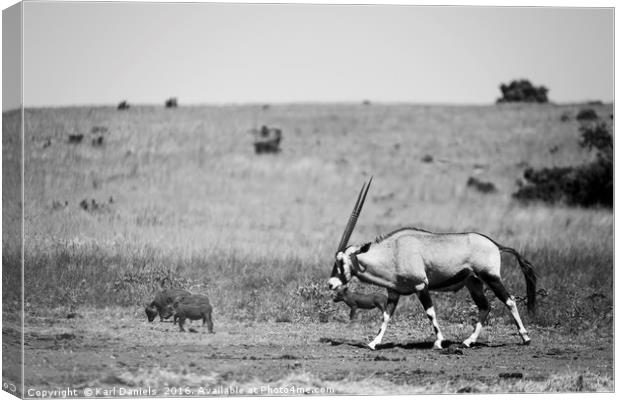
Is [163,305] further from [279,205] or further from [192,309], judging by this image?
[279,205]

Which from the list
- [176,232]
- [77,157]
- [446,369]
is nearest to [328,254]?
[176,232]

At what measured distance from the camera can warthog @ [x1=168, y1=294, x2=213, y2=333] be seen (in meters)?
18.3

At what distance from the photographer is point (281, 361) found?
56.5 feet

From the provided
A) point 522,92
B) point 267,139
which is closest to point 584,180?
point 522,92

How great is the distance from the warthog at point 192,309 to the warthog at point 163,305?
107 millimetres

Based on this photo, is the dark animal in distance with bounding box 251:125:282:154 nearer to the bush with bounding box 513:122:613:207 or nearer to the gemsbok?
the bush with bounding box 513:122:613:207

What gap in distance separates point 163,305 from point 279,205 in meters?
12.9

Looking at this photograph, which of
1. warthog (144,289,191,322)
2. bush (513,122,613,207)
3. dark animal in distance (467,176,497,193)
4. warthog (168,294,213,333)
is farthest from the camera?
dark animal in distance (467,176,497,193)

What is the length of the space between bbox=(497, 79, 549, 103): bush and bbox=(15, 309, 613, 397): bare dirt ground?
215 inches

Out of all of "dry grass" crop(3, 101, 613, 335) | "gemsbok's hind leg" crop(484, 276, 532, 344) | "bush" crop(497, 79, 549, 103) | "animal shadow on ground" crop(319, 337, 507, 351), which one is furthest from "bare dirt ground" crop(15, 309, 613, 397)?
"bush" crop(497, 79, 549, 103)

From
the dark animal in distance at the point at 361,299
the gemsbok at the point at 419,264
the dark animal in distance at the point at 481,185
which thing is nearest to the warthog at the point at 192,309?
the dark animal in distance at the point at 361,299

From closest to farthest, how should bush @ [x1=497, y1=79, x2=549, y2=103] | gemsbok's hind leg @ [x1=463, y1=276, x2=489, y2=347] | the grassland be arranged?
gemsbok's hind leg @ [x1=463, y1=276, x2=489, y2=347], the grassland, bush @ [x1=497, y1=79, x2=549, y2=103]

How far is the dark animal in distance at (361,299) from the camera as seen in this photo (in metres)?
18.8

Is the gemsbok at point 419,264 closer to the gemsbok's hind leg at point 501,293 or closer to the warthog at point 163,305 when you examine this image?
the gemsbok's hind leg at point 501,293
